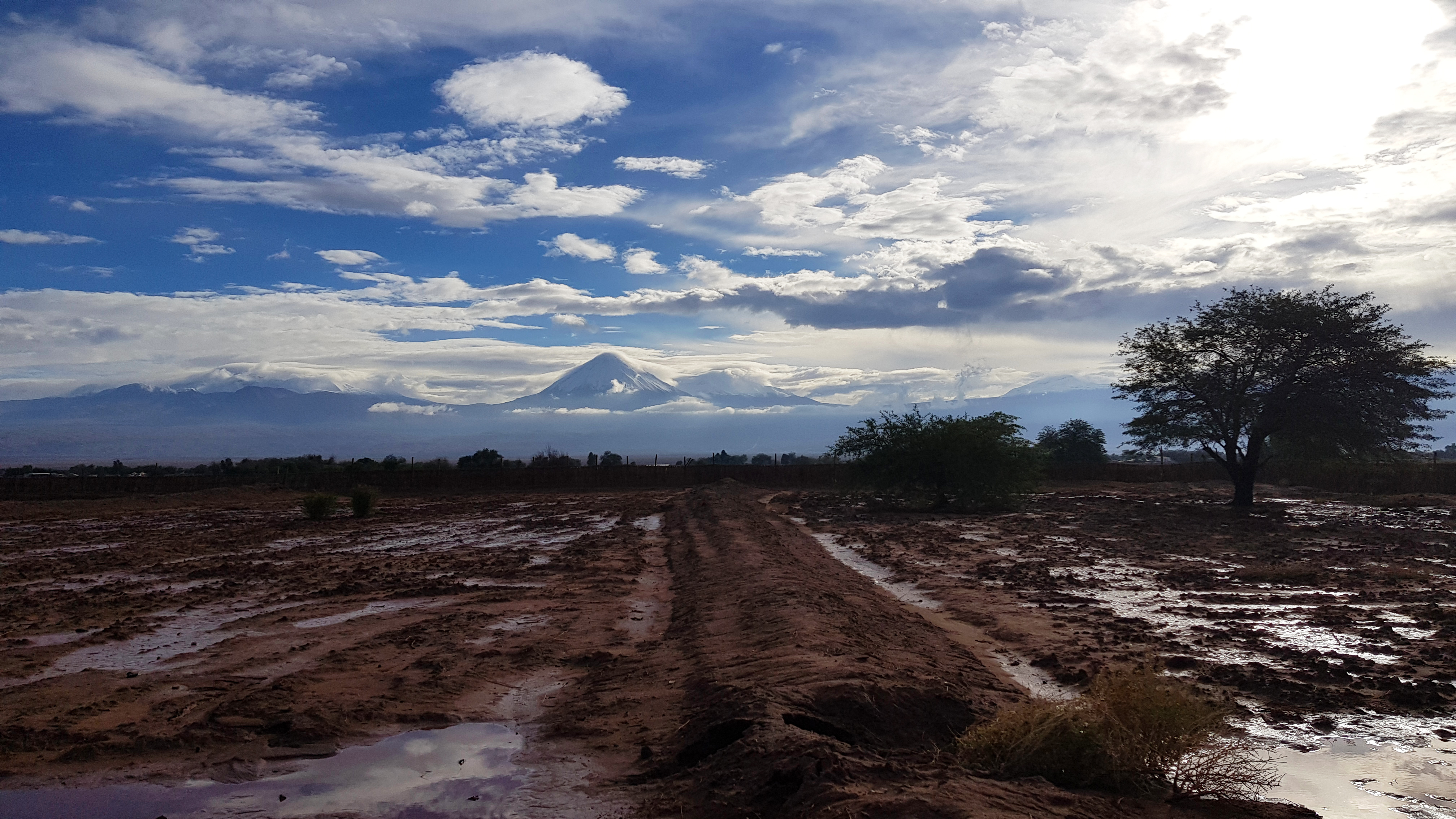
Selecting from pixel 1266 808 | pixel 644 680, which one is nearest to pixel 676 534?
pixel 644 680

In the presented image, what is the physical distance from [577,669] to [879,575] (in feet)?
30.8

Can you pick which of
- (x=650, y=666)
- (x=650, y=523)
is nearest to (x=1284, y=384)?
(x=650, y=523)

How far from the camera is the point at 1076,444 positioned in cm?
7650

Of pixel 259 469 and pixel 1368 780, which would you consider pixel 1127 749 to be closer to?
pixel 1368 780

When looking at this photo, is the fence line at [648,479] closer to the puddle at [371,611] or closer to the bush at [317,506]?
the bush at [317,506]

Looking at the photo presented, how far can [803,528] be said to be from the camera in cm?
2938

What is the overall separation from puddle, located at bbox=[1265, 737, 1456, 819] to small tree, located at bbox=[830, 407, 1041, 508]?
2956 centimetres

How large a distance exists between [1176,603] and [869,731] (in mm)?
8735

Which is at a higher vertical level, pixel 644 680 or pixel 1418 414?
pixel 1418 414

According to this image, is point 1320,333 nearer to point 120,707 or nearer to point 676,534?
point 676,534

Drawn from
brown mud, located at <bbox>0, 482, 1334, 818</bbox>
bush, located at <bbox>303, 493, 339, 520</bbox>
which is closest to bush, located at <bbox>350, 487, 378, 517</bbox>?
bush, located at <bbox>303, 493, 339, 520</bbox>

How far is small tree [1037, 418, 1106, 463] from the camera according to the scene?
243 ft

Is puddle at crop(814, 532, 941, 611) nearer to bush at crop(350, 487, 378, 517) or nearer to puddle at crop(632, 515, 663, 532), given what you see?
puddle at crop(632, 515, 663, 532)

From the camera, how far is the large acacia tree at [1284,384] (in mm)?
33500
